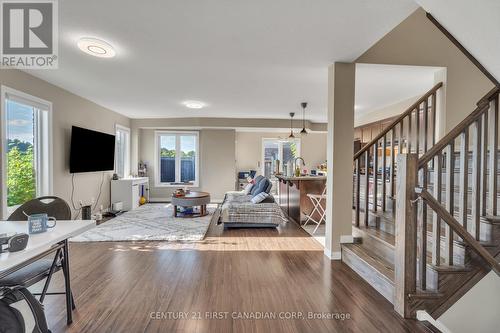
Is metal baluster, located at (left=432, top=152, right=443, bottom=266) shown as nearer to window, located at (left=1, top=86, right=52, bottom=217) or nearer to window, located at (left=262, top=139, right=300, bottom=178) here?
window, located at (left=1, top=86, right=52, bottom=217)

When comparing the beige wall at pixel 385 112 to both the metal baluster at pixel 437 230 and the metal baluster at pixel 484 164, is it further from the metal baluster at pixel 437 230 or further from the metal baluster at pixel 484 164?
the metal baluster at pixel 437 230

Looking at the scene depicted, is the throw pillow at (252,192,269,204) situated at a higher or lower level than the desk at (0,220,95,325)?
lower

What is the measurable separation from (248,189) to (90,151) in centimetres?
356

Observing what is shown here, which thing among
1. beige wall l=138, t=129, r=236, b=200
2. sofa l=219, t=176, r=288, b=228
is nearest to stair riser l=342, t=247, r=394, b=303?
sofa l=219, t=176, r=288, b=228

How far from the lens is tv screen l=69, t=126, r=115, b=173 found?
4.75m

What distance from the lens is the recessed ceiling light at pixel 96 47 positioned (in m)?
2.75

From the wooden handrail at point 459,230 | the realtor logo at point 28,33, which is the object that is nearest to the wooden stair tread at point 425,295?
the wooden handrail at point 459,230

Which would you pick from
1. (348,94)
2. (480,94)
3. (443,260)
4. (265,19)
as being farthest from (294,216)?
(265,19)

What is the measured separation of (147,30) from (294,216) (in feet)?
14.2

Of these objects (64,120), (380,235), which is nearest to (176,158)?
(64,120)

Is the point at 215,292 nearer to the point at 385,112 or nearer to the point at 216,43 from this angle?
the point at 216,43

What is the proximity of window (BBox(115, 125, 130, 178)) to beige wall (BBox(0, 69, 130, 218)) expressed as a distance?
87 centimetres

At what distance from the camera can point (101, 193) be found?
589cm

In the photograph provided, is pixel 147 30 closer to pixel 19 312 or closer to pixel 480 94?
pixel 19 312
